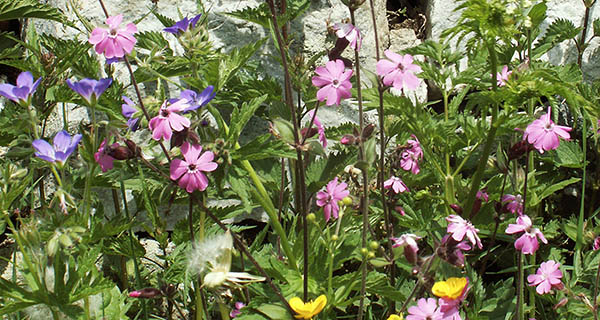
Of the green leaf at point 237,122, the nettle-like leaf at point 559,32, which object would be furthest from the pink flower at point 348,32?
the nettle-like leaf at point 559,32

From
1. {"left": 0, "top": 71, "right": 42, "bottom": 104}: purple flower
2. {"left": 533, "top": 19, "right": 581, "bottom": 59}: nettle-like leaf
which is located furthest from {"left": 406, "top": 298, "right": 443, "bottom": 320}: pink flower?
{"left": 533, "top": 19, "right": 581, "bottom": 59}: nettle-like leaf

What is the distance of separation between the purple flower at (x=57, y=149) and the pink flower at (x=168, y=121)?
20cm

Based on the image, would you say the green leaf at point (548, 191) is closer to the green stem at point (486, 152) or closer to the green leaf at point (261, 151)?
the green stem at point (486, 152)

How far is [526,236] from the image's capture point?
193 cm

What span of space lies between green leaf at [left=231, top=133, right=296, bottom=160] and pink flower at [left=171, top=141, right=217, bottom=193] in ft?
0.52

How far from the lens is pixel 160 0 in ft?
9.45

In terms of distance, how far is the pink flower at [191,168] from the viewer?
5.23ft

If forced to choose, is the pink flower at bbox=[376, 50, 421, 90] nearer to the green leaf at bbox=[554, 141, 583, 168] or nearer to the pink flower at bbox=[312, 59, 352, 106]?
the pink flower at bbox=[312, 59, 352, 106]

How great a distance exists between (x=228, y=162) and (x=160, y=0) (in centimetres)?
155

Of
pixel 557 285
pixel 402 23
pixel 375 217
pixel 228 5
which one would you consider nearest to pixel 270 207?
pixel 375 217

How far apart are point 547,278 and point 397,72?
0.93 metres

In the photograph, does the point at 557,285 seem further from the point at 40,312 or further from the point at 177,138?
the point at 40,312

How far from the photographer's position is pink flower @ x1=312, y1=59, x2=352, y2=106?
5.69ft

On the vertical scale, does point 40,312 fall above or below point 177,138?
below
